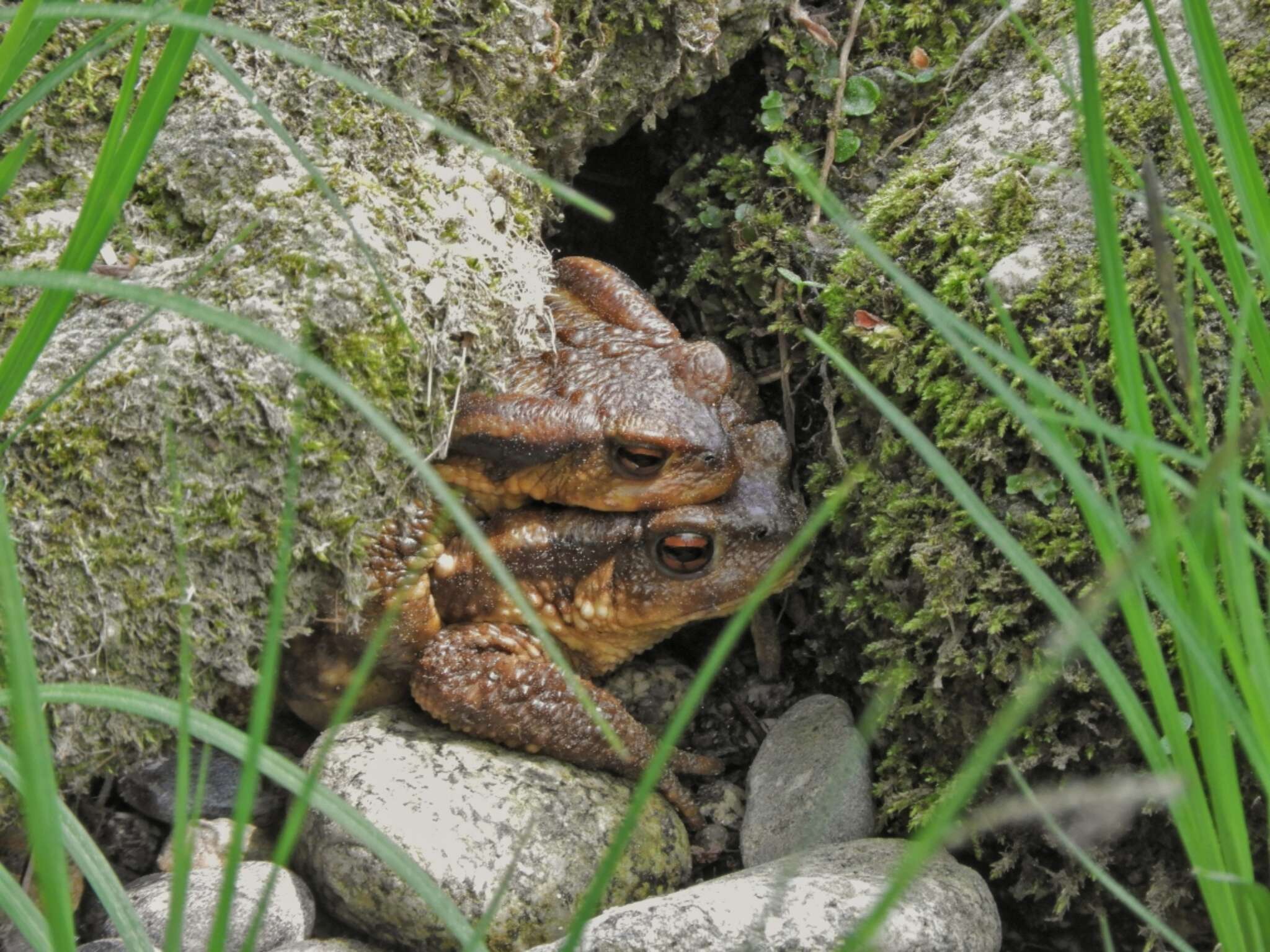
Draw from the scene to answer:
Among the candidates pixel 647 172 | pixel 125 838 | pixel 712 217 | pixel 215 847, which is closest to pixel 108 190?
pixel 215 847

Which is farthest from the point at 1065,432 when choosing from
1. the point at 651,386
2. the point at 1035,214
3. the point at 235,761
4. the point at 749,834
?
the point at 235,761

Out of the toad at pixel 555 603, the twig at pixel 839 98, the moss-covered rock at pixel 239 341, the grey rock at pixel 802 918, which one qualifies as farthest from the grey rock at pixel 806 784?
the twig at pixel 839 98

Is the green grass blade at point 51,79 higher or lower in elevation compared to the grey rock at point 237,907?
higher

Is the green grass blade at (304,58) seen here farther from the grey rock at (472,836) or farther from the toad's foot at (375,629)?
the grey rock at (472,836)

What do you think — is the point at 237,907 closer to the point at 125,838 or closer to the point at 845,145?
the point at 125,838

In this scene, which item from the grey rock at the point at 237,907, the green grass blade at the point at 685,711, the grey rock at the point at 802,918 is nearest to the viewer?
the green grass blade at the point at 685,711

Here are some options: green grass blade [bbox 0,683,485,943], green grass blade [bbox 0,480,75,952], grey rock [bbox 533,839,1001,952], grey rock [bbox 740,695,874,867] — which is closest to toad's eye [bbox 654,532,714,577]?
grey rock [bbox 740,695,874,867]

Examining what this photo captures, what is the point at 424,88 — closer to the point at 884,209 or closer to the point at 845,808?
the point at 884,209
